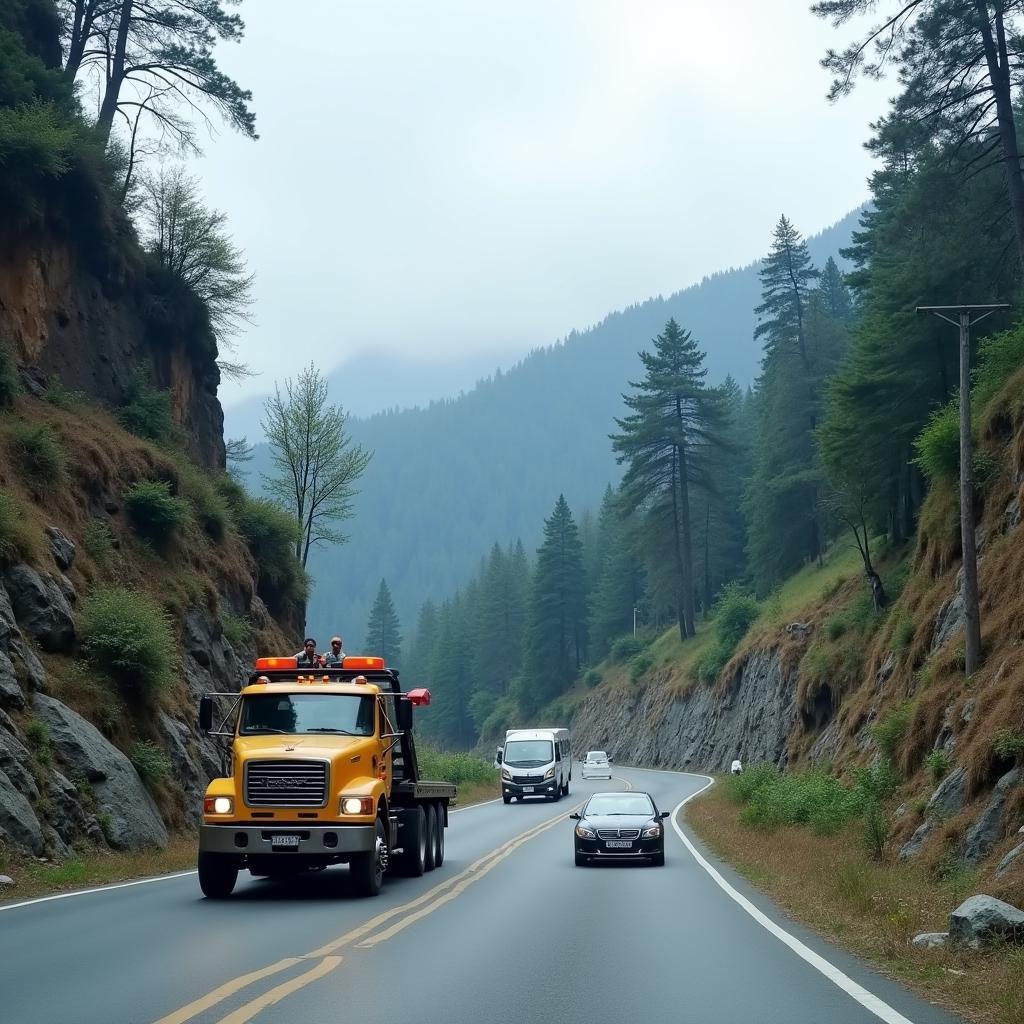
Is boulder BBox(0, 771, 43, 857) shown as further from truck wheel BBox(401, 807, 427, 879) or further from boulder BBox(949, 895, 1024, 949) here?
boulder BBox(949, 895, 1024, 949)

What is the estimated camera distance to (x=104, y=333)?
116ft

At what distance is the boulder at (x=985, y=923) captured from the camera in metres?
10.1

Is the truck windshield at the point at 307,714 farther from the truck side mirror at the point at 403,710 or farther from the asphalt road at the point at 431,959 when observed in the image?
the asphalt road at the point at 431,959

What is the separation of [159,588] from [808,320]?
1962 inches

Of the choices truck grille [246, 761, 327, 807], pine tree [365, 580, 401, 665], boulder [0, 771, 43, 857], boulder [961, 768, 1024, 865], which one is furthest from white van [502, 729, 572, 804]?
pine tree [365, 580, 401, 665]

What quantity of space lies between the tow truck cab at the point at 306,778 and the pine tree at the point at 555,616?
8934 centimetres

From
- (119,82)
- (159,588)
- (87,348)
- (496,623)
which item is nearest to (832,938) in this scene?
(159,588)

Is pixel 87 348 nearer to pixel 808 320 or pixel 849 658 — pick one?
pixel 849 658

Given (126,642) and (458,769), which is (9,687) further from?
(458,769)

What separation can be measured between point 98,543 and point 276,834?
15.2 m

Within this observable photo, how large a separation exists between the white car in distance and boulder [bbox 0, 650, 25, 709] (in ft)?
149

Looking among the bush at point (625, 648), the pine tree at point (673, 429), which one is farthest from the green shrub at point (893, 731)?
the bush at point (625, 648)

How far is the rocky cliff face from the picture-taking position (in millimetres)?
31125

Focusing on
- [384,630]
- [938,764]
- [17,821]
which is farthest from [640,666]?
[17,821]
